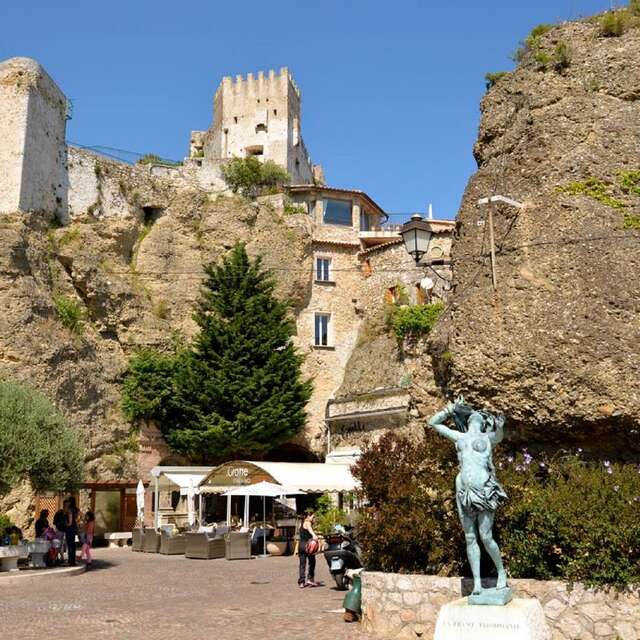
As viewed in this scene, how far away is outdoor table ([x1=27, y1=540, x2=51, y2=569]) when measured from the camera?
18.3m

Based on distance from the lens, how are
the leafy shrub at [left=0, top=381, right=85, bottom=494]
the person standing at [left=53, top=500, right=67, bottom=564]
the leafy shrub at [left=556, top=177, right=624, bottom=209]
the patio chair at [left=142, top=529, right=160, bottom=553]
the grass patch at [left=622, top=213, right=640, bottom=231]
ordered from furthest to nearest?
the patio chair at [left=142, top=529, right=160, bottom=553] → the person standing at [left=53, top=500, right=67, bottom=564] → the leafy shrub at [left=0, top=381, right=85, bottom=494] → the leafy shrub at [left=556, top=177, right=624, bottom=209] → the grass patch at [left=622, top=213, right=640, bottom=231]

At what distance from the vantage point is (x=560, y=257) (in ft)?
33.0

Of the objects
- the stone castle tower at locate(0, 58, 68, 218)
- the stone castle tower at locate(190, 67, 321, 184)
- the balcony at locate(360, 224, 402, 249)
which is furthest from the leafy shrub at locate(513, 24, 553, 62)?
the stone castle tower at locate(190, 67, 321, 184)

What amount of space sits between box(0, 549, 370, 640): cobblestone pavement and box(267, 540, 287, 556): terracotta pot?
4.43 metres

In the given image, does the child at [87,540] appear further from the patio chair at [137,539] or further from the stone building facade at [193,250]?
the stone building facade at [193,250]

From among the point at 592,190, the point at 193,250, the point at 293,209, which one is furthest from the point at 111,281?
the point at 592,190

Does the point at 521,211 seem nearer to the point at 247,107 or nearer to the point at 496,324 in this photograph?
the point at 496,324

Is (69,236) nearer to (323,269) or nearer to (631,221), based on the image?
(323,269)

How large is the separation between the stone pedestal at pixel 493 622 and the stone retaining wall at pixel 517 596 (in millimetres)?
529

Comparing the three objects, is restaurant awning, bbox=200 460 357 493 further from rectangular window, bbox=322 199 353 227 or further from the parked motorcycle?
rectangular window, bbox=322 199 353 227

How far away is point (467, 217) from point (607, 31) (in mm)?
3469

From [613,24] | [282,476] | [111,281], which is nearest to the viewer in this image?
[613,24]

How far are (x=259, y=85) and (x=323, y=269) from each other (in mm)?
21716

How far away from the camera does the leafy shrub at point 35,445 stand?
17.9m
